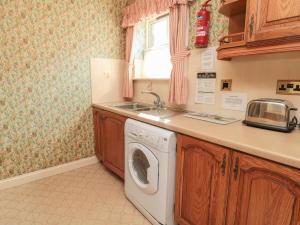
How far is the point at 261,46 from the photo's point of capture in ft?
3.76

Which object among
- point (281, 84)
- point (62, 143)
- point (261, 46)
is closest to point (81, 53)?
point (62, 143)

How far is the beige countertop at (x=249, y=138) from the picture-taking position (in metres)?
0.85

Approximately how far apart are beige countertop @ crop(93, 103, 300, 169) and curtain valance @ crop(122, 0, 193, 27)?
1.18m

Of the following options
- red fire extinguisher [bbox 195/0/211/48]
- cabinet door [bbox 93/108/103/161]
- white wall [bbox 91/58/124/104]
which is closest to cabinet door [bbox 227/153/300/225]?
red fire extinguisher [bbox 195/0/211/48]

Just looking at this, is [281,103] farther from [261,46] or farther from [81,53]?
[81,53]

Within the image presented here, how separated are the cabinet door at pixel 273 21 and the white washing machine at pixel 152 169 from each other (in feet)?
2.64

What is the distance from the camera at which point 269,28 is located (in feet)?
3.51

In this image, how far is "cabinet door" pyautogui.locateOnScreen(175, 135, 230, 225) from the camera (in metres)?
1.09

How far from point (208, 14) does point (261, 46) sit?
67cm

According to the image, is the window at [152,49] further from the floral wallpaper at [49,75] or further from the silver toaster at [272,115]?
the silver toaster at [272,115]

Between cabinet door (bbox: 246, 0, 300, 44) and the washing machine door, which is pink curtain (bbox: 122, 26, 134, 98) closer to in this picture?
the washing machine door

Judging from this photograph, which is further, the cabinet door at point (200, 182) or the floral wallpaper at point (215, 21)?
the floral wallpaper at point (215, 21)

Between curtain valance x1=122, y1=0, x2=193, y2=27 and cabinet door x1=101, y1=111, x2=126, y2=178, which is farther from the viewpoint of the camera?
cabinet door x1=101, y1=111, x2=126, y2=178

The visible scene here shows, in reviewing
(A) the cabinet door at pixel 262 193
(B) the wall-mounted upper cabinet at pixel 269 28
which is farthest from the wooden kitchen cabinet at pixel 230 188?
(B) the wall-mounted upper cabinet at pixel 269 28
